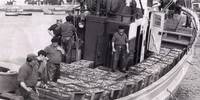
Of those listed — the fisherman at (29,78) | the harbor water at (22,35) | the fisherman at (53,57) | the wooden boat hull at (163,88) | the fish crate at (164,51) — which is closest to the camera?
the fisherman at (29,78)

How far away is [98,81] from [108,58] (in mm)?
1966

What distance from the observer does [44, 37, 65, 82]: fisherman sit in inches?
433

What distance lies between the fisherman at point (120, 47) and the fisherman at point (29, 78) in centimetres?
417

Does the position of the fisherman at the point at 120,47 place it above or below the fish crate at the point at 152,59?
above

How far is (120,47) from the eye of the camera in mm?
12867

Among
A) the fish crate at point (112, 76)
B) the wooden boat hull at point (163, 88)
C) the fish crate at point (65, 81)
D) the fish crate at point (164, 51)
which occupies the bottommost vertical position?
the wooden boat hull at point (163, 88)

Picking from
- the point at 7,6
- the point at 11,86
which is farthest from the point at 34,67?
the point at 7,6

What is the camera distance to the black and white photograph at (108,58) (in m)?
9.93

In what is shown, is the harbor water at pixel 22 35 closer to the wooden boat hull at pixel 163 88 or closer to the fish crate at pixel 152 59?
the fish crate at pixel 152 59

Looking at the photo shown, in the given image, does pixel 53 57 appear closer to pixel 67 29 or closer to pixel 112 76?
pixel 67 29

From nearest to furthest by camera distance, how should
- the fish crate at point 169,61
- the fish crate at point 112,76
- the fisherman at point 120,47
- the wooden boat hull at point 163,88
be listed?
the wooden boat hull at point 163,88 → the fish crate at point 112,76 → the fisherman at point 120,47 → the fish crate at point 169,61

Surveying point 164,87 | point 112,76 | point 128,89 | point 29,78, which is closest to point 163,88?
point 164,87

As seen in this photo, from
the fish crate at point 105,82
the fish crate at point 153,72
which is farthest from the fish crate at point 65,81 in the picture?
the fish crate at point 153,72

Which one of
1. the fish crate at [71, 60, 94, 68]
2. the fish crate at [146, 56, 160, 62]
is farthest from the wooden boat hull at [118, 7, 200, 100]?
the fish crate at [71, 60, 94, 68]
